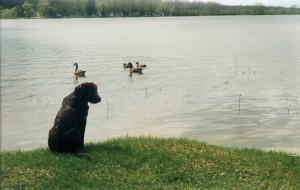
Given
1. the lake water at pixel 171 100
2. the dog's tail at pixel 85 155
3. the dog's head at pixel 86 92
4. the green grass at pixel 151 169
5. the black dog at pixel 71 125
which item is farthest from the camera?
the lake water at pixel 171 100

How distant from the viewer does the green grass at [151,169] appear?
37.7ft

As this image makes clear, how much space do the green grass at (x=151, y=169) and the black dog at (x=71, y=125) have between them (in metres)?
0.33

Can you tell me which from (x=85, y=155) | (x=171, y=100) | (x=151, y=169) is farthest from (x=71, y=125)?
(x=171, y=100)

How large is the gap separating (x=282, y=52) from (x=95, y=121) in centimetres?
4248

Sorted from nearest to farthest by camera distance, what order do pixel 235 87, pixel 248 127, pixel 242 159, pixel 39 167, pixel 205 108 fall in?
pixel 39 167 → pixel 242 159 → pixel 248 127 → pixel 205 108 → pixel 235 87

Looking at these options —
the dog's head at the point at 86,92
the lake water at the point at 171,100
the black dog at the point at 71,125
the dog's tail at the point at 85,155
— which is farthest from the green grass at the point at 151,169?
the lake water at the point at 171,100

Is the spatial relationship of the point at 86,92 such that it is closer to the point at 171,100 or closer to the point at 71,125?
the point at 71,125

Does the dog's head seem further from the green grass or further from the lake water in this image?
the lake water

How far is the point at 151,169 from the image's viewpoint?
12.5 meters

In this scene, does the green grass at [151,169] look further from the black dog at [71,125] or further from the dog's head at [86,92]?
the dog's head at [86,92]

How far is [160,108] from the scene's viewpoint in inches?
1025

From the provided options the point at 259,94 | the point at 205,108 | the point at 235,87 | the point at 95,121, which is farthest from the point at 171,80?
the point at 95,121

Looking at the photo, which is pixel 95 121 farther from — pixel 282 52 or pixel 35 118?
pixel 282 52

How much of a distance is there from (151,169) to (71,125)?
278 cm
